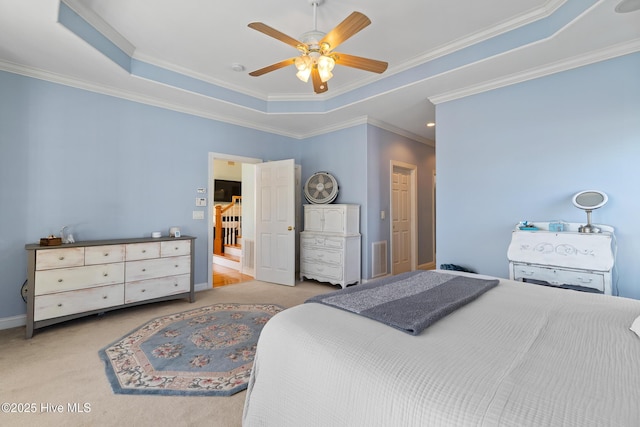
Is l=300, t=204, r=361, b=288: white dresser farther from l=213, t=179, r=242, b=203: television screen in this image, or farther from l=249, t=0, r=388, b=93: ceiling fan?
l=213, t=179, r=242, b=203: television screen

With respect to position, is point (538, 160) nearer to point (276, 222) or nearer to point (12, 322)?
point (276, 222)

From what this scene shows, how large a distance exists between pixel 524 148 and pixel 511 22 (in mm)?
1180

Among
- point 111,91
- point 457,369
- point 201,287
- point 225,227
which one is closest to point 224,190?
point 225,227

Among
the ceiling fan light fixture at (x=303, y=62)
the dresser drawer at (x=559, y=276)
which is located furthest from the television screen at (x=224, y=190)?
the dresser drawer at (x=559, y=276)

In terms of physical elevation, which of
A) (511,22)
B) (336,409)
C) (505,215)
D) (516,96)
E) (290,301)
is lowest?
(290,301)

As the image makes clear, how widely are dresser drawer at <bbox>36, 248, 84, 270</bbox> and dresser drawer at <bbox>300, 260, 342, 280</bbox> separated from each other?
2.80 metres

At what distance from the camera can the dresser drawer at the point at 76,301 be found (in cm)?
262

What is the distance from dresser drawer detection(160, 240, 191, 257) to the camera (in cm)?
338

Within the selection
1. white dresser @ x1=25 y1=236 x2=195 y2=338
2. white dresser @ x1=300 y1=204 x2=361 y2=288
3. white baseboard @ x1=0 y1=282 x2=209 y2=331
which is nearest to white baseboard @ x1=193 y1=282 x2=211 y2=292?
white dresser @ x1=25 y1=236 x2=195 y2=338

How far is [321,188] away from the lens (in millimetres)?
4805

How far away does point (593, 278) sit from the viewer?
233 cm

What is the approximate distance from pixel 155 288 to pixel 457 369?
11.0 ft

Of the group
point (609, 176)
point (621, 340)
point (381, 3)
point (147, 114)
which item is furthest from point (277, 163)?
point (621, 340)

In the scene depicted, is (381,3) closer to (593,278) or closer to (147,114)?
(593,278)
